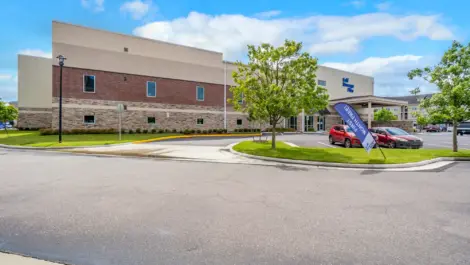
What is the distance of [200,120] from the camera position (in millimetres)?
35438

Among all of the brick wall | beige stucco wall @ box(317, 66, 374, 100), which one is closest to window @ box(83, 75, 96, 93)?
the brick wall

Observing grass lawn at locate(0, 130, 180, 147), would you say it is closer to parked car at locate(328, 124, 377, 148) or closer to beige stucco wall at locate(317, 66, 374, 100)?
parked car at locate(328, 124, 377, 148)

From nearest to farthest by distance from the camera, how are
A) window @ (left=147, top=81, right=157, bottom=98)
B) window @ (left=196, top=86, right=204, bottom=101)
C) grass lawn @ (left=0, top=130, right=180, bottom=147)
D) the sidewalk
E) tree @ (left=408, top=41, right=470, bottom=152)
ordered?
1. the sidewalk
2. tree @ (left=408, top=41, right=470, bottom=152)
3. grass lawn @ (left=0, top=130, right=180, bottom=147)
4. window @ (left=147, top=81, right=157, bottom=98)
5. window @ (left=196, top=86, right=204, bottom=101)

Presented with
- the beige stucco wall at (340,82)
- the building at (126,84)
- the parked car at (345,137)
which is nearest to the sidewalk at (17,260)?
the parked car at (345,137)

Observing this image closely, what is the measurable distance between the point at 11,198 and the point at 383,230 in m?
7.56

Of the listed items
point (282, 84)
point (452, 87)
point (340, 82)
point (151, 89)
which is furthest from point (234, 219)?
point (340, 82)

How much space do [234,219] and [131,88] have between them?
94.6 feet

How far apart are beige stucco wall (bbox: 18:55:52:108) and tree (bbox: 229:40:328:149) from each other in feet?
109

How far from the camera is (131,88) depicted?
101ft

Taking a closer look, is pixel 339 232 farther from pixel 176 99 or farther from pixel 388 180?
pixel 176 99

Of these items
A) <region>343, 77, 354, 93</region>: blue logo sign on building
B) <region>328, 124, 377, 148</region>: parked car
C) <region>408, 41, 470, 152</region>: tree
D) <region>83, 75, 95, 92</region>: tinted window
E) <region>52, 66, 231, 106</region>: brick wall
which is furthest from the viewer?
<region>343, 77, 354, 93</region>: blue logo sign on building

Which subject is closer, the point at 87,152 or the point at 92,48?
the point at 87,152

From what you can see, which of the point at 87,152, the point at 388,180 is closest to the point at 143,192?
the point at 388,180

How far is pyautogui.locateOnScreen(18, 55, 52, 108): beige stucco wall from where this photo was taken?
36.9 m
